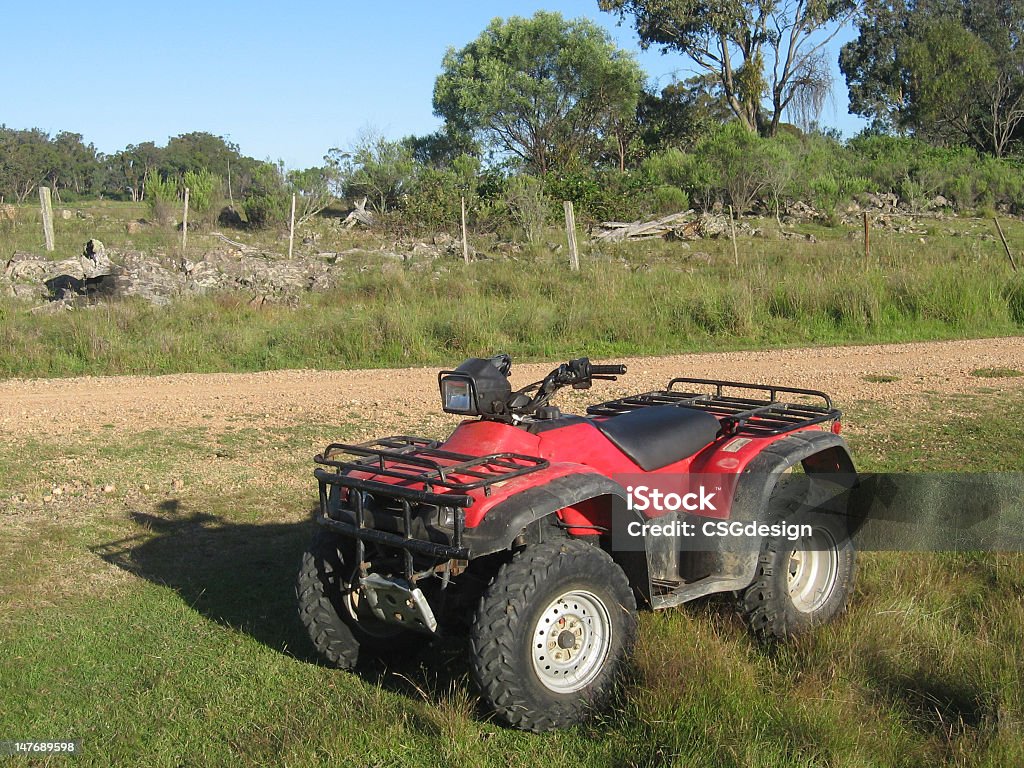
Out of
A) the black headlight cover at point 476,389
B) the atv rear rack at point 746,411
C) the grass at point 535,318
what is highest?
the grass at point 535,318

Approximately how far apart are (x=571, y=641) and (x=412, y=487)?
32.2 inches

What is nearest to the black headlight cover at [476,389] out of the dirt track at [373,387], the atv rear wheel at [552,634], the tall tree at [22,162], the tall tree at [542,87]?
the atv rear wheel at [552,634]

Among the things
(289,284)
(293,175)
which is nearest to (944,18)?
(293,175)

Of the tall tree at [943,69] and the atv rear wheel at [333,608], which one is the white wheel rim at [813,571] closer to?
the atv rear wheel at [333,608]

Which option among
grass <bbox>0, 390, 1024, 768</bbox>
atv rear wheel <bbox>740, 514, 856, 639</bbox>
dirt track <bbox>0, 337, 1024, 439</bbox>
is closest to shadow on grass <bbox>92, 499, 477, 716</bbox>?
grass <bbox>0, 390, 1024, 768</bbox>

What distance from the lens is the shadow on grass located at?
14.6ft

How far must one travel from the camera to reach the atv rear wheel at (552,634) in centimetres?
360

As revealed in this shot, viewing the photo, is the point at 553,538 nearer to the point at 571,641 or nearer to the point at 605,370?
the point at 571,641

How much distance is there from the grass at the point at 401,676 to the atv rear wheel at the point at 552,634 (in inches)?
5.0

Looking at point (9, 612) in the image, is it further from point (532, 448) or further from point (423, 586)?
point (532, 448)

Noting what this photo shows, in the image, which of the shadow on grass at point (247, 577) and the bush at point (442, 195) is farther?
the bush at point (442, 195)

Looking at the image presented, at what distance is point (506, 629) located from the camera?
3600 mm

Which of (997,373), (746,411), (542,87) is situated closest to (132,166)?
(542,87)

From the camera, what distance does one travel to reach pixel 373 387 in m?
11.2
